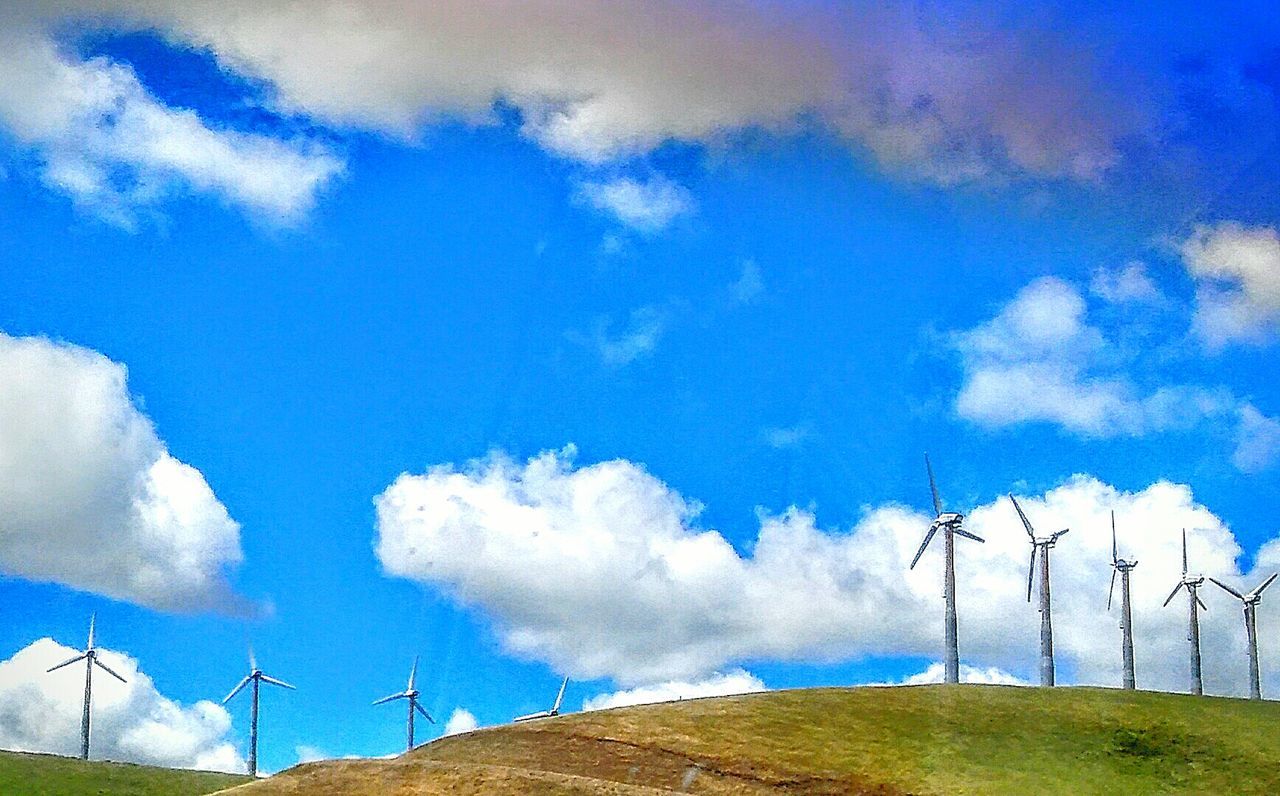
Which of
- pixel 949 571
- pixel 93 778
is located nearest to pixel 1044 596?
pixel 949 571

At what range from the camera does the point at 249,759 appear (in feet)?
550

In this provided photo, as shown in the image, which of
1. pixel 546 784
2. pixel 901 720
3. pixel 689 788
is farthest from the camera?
pixel 901 720

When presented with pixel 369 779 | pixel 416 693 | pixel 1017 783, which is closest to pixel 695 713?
pixel 1017 783

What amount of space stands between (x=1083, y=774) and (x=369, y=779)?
150ft

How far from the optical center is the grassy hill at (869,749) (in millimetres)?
83812

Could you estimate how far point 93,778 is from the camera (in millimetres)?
133750

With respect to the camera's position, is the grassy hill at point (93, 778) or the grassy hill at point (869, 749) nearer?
the grassy hill at point (869, 749)

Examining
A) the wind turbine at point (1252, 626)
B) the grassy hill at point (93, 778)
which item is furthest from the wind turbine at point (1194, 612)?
the grassy hill at point (93, 778)

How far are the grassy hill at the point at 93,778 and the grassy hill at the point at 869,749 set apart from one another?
1921 inches

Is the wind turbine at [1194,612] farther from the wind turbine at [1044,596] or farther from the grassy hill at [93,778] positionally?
the grassy hill at [93,778]

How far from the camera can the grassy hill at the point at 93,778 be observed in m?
128

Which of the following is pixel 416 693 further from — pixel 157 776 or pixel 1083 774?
pixel 1083 774

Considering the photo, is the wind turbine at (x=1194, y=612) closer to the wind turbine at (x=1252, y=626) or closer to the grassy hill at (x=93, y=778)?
the wind turbine at (x=1252, y=626)

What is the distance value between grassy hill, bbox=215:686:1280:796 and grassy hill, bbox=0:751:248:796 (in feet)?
160
